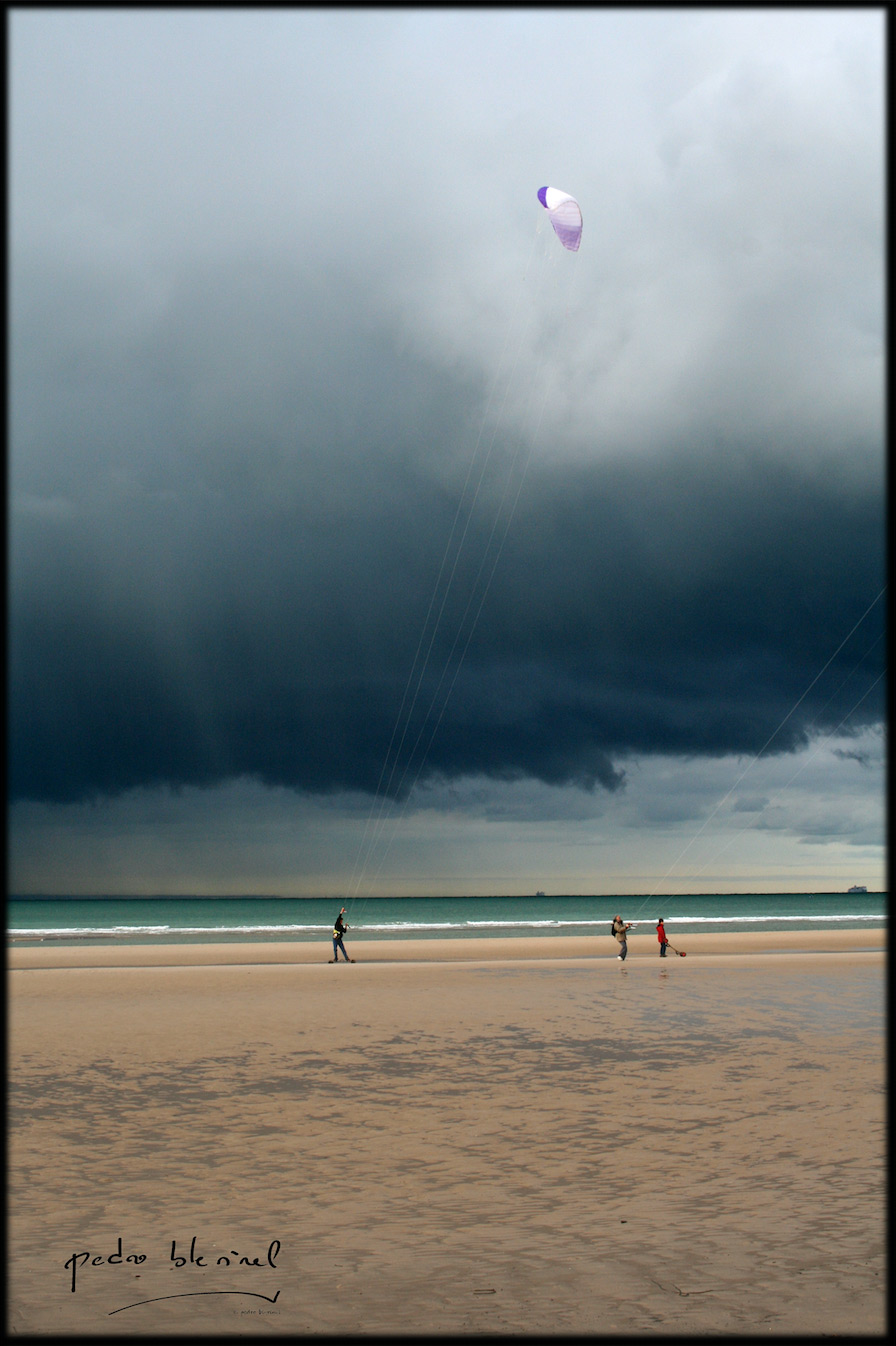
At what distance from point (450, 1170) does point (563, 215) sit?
2139cm

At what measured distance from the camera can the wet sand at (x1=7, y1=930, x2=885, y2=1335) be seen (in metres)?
6.95

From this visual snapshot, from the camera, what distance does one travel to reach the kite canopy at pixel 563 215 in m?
23.2

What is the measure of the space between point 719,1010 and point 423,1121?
38.4 ft

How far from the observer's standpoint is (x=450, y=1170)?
10242 mm

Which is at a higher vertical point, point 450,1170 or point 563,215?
point 563,215

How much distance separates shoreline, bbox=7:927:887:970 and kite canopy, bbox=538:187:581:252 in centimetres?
2437

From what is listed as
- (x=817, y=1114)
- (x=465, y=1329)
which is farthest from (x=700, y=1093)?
(x=465, y=1329)

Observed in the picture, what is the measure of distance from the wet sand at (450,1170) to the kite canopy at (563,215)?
18.3 metres

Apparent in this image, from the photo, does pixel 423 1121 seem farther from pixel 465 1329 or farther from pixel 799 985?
pixel 799 985
